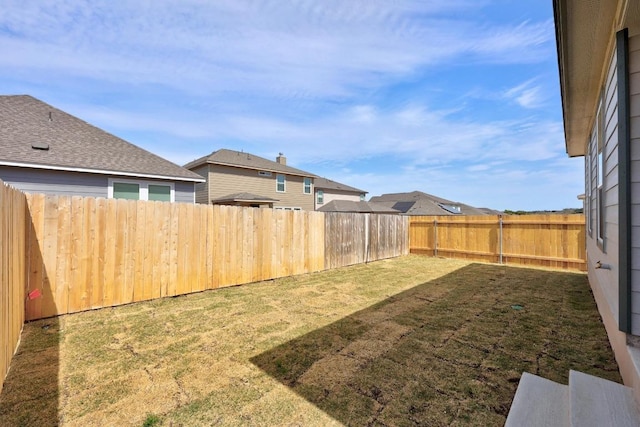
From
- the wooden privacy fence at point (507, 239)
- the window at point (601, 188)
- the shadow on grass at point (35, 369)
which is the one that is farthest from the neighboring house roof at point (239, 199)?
the window at point (601, 188)

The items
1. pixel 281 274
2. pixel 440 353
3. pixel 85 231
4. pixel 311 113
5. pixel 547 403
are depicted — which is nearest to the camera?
pixel 547 403

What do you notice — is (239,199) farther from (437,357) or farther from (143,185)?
(437,357)

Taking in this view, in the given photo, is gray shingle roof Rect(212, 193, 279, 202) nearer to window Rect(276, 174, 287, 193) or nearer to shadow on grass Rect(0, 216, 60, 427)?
window Rect(276, 174, 287, 193)

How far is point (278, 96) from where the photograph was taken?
12461 millimetres

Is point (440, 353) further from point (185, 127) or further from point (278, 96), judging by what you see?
point (185, 127)

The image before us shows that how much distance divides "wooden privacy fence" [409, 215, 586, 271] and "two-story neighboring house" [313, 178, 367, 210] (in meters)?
11.6

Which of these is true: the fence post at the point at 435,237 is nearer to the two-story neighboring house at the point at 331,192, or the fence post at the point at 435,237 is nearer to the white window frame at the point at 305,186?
the white window frame at the point at 305,186

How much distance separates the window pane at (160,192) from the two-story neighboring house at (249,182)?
220 inches

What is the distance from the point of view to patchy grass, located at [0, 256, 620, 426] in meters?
2.16

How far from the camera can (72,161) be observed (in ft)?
25.2

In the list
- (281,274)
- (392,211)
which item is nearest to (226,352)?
(281,274)

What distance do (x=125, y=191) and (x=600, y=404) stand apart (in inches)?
407

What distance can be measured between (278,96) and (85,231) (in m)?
9.77

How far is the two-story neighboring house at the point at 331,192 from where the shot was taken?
22.8m
